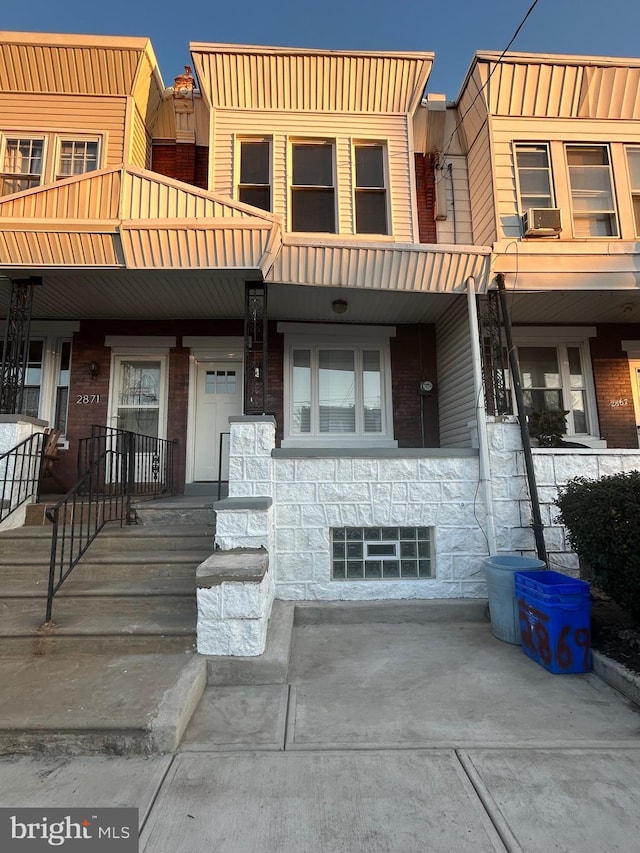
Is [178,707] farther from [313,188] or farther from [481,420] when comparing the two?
[313,188]

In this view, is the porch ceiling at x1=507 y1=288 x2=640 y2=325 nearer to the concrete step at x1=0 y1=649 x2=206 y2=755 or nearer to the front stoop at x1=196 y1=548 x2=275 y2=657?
the front stoop at x1=196 y1=548 x2=275 y2=657

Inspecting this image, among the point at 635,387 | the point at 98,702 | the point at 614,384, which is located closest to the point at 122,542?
the point at 98,702

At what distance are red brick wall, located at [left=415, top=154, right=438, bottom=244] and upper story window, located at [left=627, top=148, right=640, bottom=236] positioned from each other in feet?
9.56

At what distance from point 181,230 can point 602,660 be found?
613 centimetres

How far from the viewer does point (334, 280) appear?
5941 mm

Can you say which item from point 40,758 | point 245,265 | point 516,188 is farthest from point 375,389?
point 40,758

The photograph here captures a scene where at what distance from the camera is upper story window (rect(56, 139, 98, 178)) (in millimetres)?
6980

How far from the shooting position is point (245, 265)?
18.5ft

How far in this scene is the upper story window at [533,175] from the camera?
6754 mm

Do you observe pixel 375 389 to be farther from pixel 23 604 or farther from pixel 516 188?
pixel 23 604

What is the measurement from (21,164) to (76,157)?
819 millimetres

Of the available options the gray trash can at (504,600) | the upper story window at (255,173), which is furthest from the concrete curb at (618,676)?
the upper story window at (255,173)

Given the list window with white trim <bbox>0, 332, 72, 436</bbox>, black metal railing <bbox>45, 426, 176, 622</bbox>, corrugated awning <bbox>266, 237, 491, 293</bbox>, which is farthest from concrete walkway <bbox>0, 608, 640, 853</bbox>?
window with white trim <bbox>0, 332, 72, 436</bbox>

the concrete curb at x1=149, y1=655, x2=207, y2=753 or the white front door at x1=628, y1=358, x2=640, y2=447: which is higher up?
the white front door at x1=628, y1=358, x2=640, y2=447
